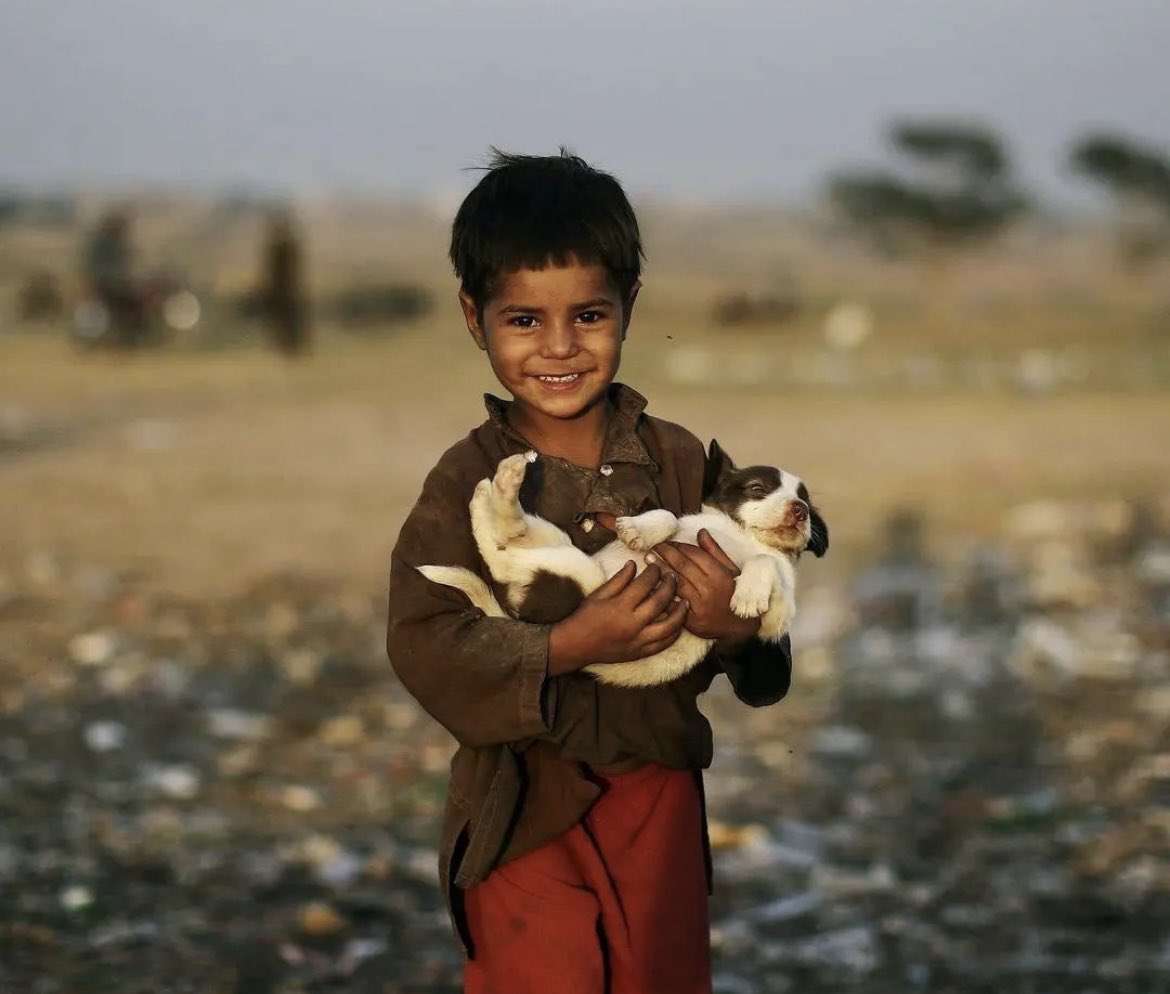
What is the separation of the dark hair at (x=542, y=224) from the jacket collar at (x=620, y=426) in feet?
0.56

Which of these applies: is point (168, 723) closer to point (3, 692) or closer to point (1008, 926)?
point (3, 692)

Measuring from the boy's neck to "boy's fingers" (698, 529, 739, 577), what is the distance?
0.63 feet

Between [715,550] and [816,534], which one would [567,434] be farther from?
[816,534]

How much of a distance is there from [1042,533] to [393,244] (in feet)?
154

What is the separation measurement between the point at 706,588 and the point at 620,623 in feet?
0.49

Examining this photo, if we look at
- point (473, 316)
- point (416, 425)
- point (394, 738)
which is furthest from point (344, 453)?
point (473, 316)

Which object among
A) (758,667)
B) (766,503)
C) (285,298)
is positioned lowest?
(758,667)

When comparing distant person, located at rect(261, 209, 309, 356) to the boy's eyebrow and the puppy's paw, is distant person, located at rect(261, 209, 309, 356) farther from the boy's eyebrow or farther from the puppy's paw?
the puppy's paw

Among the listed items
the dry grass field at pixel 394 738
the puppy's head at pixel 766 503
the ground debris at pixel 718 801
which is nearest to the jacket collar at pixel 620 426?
the puppy's head at pixel 766 503

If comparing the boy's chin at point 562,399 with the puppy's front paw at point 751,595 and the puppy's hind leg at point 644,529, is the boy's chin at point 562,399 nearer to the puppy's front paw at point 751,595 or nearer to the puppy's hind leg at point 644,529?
the puppy's hind leg at point 644,529

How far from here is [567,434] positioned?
97.3 inches

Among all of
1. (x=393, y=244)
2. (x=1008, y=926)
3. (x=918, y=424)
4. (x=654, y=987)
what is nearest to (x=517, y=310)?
(x=654, y=987)

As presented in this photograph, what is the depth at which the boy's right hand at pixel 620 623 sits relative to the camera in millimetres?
2250

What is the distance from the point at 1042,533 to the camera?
31.5 feet
